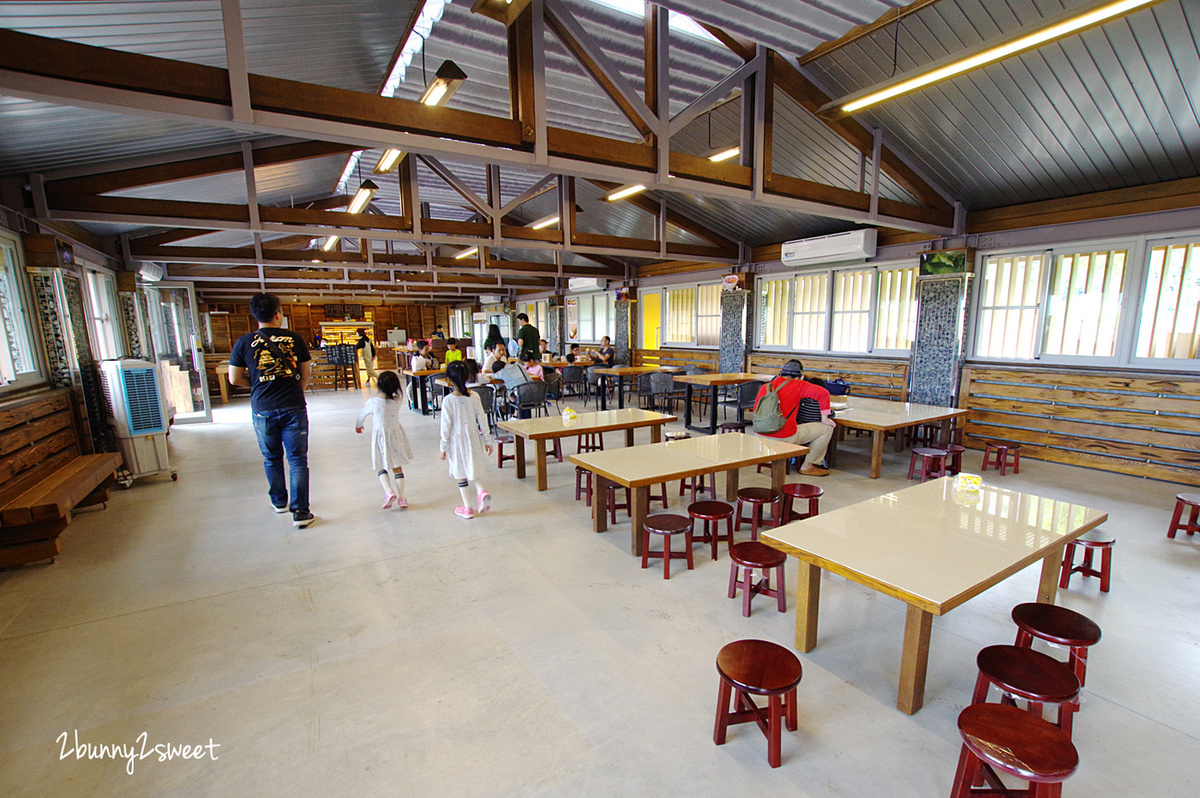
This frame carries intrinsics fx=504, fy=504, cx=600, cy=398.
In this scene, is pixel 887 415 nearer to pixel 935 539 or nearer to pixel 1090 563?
pixel 1090 563

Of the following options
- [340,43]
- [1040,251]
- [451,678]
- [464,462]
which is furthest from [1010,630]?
[340,43]

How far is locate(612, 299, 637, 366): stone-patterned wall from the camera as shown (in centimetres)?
1318

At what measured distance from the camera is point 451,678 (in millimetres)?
2475

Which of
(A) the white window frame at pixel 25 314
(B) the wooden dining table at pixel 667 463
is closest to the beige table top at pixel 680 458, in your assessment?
(B) the wooden dining table at pixel 667 463

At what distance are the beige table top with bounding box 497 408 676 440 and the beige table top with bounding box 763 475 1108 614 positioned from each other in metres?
2.68

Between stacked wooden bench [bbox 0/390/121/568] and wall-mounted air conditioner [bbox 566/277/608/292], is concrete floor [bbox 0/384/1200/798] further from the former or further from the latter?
wall-mounted air conditioner [bbox 566/277/608/292]

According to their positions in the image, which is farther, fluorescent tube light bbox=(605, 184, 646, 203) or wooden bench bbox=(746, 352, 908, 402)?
wooden bench bbox=(746, 352, 908, 402)

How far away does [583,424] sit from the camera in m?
5.20

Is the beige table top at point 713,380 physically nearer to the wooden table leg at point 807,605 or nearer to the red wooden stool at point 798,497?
the red wooden stool at point 798,497

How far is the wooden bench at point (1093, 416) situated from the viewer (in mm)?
5422

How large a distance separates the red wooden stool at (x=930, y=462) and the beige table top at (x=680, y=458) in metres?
1.92

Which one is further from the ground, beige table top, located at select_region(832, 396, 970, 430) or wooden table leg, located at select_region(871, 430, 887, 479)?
beige table top, located at select_region(832, 396, 970, 430)

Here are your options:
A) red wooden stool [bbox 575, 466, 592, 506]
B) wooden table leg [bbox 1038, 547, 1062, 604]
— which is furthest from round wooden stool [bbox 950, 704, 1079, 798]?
red wooden stool [bbox 575, 466, 592, 506]

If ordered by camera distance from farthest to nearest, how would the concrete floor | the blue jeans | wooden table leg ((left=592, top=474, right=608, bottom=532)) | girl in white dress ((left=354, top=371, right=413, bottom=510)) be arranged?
girl in white dress ((left=354, top=371, right=413, bottom=510))
the blue jeans
wooden table leg ((left=592, top=474, right=608, bottom=532))
the concrete floor
